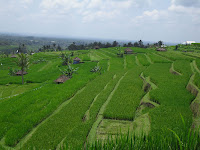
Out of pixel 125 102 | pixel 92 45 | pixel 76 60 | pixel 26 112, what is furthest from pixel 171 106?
pixel 92 45

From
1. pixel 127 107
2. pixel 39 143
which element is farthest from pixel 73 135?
pixel 127 107

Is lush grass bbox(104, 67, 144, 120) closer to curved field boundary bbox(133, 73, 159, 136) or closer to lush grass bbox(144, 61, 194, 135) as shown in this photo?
curved field boundary bbox(133, 73, 159, 136)

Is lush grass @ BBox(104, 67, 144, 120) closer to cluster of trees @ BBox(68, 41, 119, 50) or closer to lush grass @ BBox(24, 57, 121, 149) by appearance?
lush grass @ BBox(24, 57, 121, 149)

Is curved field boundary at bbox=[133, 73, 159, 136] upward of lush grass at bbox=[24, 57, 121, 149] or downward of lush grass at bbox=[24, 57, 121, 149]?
upward

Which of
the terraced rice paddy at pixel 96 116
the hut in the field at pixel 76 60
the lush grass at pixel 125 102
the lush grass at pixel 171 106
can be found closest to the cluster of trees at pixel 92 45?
the hut in the field at pixel 76 60

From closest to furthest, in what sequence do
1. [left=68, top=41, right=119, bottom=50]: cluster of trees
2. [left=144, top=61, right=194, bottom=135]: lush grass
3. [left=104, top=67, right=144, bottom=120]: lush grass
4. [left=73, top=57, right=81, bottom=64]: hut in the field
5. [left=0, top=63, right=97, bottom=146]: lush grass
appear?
1. [left=144, top=61, right=194, bottom=135]: lush grass
2. [left=0, top=63, right=97, bottom=146]: lush grass
3. [left=104, top=67, right=144, bottom=120]: lush grass
4. [left=73, top=57, right=81, bottom=64]: hut in the field
5. [left=68, top=41, right=119, bottom=50]: cluster of trees

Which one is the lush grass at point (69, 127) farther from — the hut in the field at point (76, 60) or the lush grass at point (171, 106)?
the hut in the field at point (76, 60)

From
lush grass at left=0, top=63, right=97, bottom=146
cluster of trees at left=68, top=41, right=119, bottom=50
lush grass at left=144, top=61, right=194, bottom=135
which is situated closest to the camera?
lush grass at left=144, top=61, right=194, bottom=135

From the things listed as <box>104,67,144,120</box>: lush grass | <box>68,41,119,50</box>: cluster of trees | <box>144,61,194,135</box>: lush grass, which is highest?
<box>68,41,119,50</box>: cluster of trees

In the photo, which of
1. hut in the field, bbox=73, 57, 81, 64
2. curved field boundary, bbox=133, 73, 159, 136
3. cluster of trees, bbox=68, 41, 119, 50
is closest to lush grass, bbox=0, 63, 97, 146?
curved field boundary, bbox=133, 73, 159, 136

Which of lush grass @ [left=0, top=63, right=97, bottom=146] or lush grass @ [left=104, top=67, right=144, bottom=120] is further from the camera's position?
lush grass @ [left=104, top=67, right=144, bottom=120]

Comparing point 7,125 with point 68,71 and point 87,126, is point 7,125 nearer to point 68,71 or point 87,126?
point 87,126

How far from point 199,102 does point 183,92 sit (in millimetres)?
3412

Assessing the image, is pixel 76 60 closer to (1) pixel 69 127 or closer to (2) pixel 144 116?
(1) pixel 69 127
